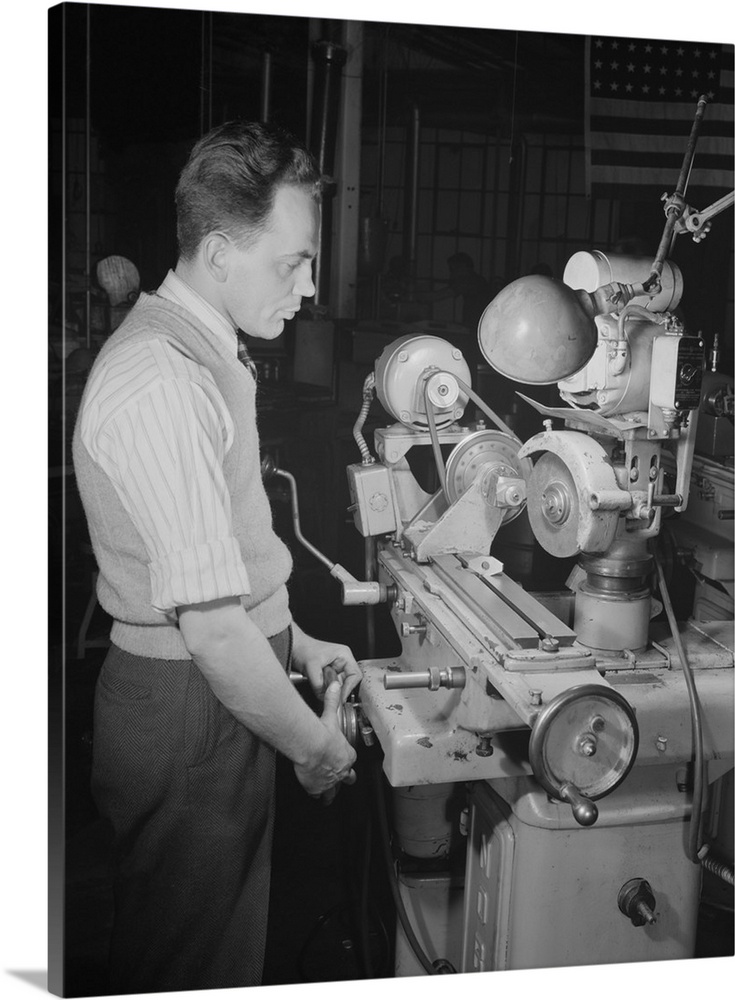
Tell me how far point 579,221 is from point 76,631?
119 cm

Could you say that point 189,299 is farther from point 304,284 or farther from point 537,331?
point 537,331

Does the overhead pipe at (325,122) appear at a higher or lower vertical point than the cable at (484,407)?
higher

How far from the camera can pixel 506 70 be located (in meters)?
2.29

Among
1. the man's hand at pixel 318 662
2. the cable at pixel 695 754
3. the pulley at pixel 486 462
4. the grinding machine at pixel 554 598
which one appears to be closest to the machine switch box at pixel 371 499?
the grinding machine at pixel 554 598

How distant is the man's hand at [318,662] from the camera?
2281 mm

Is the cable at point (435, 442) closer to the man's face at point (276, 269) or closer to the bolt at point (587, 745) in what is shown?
the man's face at point (276, 269)

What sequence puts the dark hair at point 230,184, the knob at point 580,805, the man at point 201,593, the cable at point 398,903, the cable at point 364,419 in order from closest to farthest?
the knob at point 580,805 < the man at point 201,593 < the dark hair at point 230,184 < the cable at point 364,419 < the cable at point 398,903

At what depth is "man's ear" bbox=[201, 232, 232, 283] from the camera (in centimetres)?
209

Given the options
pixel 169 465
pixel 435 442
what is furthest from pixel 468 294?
pixel 169 465

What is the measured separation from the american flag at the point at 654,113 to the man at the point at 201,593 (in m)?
0.59

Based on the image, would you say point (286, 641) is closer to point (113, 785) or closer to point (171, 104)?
point (113, 785)

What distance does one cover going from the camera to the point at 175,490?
1.94 meters

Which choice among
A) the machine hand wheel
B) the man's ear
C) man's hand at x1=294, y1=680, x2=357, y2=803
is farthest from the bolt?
the man's ear

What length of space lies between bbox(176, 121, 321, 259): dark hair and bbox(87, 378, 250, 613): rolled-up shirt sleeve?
29 cm
